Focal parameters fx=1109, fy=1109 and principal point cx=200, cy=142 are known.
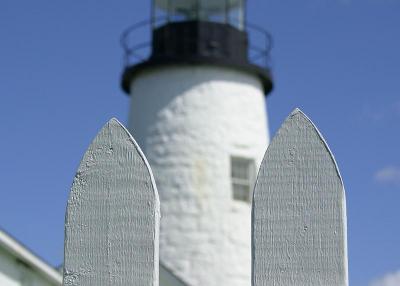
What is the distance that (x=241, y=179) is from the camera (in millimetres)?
19578

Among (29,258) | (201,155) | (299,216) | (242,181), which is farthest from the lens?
(242,181)

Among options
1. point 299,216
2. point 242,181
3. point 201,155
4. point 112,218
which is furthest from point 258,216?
point 242,181

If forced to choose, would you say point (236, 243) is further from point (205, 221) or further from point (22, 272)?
point (22, 272)

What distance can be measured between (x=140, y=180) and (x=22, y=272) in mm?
7800

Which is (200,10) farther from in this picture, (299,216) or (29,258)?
(299,216)

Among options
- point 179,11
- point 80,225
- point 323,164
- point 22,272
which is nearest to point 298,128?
point 323,164

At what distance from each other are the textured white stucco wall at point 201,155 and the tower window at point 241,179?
196mm

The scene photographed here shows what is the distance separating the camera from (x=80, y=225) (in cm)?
300

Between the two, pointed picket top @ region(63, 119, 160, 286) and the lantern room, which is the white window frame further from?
pointed picket top @ region(63, 119, 160, 286)

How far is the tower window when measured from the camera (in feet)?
64.1

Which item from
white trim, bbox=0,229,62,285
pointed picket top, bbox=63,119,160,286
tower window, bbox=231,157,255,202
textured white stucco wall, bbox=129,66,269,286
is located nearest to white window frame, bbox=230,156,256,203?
tower window, bbox=231,157,255,202

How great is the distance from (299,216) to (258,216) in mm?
108

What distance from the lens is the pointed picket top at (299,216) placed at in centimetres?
287

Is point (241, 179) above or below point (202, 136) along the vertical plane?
below
